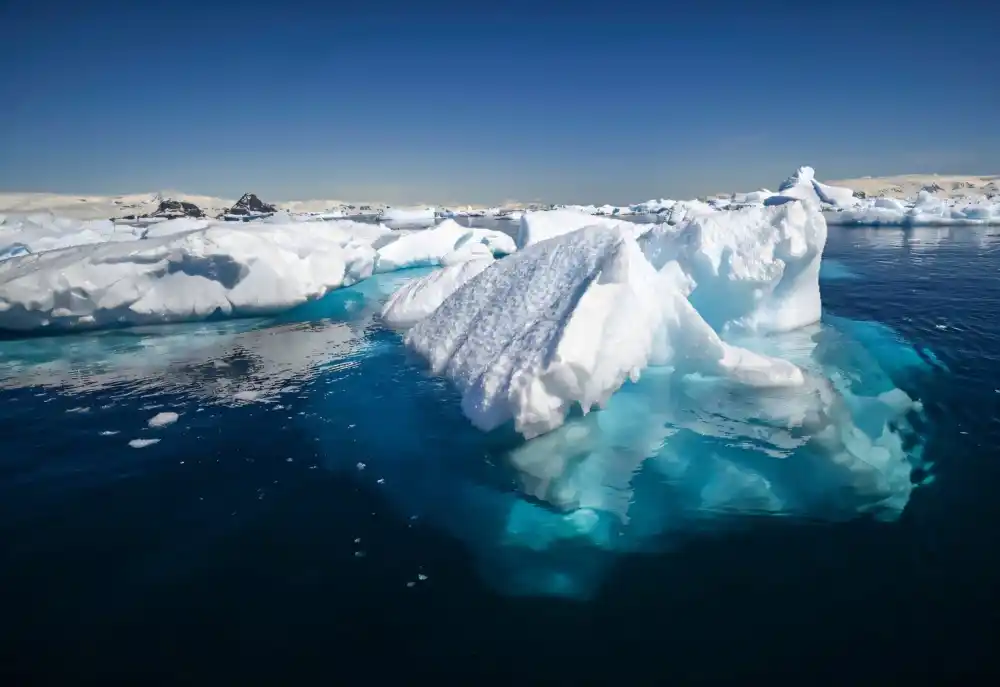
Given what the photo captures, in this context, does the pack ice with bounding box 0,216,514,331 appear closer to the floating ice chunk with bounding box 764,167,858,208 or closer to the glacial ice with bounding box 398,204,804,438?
the glacial ice with bounding box 398,204,804,438

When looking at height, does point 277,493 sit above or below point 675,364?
below

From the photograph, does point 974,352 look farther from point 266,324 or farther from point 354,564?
point 266,324

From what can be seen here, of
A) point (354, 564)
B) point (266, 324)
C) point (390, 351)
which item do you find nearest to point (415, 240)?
point (266, 324)

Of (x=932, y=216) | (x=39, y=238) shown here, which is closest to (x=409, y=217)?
(x=39, y=238)

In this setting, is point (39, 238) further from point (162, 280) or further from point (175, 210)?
point (175, 210)

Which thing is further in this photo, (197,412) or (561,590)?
(197,412)

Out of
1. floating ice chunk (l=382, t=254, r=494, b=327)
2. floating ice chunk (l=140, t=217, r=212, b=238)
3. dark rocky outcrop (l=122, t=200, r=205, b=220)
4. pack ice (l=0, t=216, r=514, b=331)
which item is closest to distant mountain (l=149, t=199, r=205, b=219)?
dark rocky outcrop (l=122, t=200, r=205, b=220)
